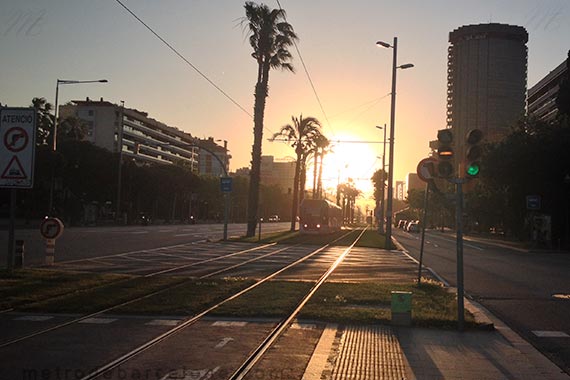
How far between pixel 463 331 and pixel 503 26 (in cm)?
17466

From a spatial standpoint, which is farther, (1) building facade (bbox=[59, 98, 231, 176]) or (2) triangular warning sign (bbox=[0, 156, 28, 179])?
(1) building facade (bbox=[59, 98, 231, 176])

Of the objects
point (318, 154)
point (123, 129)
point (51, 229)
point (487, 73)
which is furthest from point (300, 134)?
point (487, 73)

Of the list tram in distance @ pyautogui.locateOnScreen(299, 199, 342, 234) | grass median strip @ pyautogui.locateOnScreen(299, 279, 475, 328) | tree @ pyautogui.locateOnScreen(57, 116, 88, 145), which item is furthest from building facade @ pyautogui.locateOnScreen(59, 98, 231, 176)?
grass median strip @ pyautogui.locateOnScreen(299, 279, 475, 328)

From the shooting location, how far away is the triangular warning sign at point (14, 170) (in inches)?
634

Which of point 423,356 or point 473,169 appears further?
point 473,169

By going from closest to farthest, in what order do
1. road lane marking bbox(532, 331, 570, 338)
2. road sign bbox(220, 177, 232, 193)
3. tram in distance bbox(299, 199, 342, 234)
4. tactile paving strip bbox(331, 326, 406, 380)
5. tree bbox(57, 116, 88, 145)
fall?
tactile paving strip bbox(331, 326, 406, 380) < road lane marking bbox(532, 331, 570, 338) < road sign bbox(220, 177, 232, 193) < tram in distance bbox(299, 199, 342, 234) < tree bbox(57, 116, 88, 145)

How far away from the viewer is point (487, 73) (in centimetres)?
17538

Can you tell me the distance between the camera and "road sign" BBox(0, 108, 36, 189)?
16.1 m

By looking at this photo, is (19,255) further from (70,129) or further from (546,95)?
(546,95)

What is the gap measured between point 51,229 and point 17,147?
463 cm

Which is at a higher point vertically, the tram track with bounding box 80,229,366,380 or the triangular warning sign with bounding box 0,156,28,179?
the triangular warning sign with bounding box 0,156,28,179

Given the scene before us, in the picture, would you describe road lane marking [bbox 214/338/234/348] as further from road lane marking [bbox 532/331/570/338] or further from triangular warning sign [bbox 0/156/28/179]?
triangular warning sign [bbox 0/156/28/179]

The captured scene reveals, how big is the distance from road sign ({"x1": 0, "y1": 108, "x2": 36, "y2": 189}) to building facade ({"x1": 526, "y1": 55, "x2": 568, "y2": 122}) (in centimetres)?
8897

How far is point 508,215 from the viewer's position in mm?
63281
